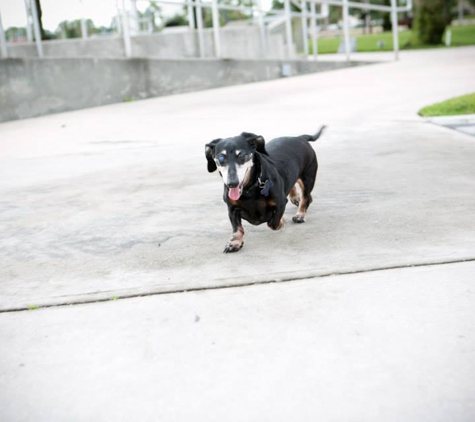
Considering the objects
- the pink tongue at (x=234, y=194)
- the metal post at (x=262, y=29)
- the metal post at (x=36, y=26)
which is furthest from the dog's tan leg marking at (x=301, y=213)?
the metal post at (x=262, y=29)

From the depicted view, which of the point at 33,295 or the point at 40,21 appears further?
the point at 40,21

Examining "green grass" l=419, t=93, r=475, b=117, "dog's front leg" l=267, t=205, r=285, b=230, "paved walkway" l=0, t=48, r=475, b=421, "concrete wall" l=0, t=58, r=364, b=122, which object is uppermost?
"concrete wall" l=0, t=58, r=364, b=122

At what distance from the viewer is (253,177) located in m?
3.73

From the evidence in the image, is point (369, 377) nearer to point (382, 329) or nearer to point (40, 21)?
point (382, 329)

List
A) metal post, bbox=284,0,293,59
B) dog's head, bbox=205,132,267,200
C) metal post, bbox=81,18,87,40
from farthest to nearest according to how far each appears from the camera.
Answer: metal post, bbox=284,0,293,59
metal post, bbox=81,18,87,40
dog's head, bbox=205,132,267,200

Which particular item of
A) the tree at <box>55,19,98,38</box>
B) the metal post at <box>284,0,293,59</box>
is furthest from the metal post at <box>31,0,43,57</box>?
the metal post at <box>284,0,293,59</box>

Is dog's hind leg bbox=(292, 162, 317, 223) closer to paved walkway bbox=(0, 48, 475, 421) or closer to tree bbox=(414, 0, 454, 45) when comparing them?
paved walkway bbox=(0, 48, 475, 421)

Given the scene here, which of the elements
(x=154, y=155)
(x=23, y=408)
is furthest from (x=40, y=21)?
(x=23, y=408)

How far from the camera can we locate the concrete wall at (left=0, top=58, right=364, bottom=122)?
35.9ft

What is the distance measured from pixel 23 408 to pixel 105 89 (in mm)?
10829

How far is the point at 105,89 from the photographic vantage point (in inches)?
489

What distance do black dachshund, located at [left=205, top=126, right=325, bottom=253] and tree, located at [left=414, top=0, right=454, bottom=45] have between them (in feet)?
90.1

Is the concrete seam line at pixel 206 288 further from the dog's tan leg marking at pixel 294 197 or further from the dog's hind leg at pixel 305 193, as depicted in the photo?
the dog's tan leg marking at pixel 294 197

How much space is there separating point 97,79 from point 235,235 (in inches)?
366
